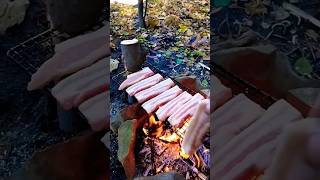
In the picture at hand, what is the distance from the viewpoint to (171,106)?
1.13m

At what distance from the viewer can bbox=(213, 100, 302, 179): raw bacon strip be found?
978 millimetres

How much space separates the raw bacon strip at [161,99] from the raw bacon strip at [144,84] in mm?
37

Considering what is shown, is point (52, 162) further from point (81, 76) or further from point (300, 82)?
point (300, 82)

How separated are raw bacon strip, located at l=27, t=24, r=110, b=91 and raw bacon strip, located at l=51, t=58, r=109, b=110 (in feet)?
0.05

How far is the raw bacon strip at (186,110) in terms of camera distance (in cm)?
110

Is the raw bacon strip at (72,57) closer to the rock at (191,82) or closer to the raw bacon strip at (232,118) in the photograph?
the rock at (191,82)

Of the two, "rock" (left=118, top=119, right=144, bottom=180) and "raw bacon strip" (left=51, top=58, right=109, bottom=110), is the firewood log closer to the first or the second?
"raw bacon strip" (left=51, top=58, right=109, bottom=110)

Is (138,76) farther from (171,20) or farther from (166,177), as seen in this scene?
(166,177)

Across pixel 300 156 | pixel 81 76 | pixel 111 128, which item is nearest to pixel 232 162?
pixel 300 156

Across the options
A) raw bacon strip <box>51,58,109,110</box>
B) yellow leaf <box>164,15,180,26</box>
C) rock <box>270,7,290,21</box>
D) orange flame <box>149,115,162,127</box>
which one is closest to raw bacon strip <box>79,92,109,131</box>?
raw bacon strip <box>51,58,109,110</box>

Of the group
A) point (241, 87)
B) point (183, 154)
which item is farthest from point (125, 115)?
point (241, 87)

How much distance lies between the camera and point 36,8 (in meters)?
1.05

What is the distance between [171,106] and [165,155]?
139 millimetres

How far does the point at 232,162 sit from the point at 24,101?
0.55 metres
